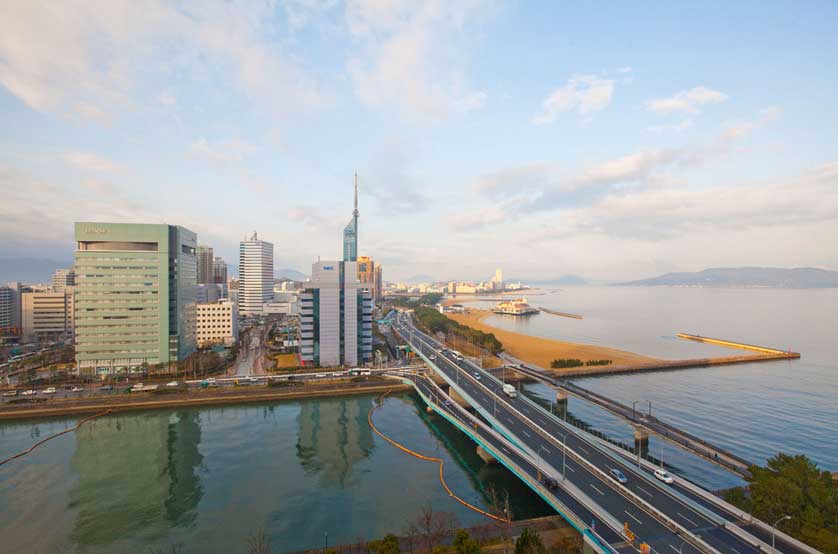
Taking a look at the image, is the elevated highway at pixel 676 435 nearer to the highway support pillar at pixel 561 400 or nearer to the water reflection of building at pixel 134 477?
A: the highway support pillar at pixel 561 400

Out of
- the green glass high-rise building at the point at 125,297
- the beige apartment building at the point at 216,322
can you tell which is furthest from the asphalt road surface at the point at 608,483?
the beige apartment building at the point at 216,322

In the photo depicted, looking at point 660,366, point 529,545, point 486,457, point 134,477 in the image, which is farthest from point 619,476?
point 660,366

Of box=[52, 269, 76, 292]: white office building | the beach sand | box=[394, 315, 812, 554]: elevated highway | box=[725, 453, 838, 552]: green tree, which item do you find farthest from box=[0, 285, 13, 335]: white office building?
box=[725, 453, 838, 552]: green tree

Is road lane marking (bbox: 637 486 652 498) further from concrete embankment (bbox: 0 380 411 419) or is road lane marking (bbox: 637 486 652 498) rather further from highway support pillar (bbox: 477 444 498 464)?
concrete embankment (bbox: 0 380 411 419)

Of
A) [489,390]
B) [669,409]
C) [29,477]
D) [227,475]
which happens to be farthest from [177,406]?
[669,409]

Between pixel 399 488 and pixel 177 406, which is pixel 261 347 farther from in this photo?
pixel 399 488
